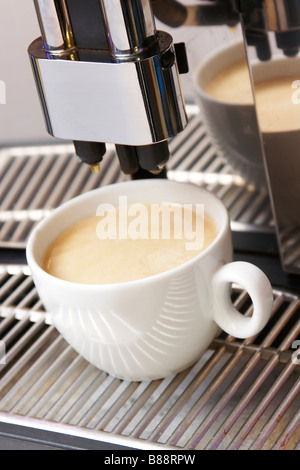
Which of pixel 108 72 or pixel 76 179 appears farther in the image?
pixel 76 179

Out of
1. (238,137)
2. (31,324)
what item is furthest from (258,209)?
(31,324)

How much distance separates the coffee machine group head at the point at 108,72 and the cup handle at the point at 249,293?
0.08 m

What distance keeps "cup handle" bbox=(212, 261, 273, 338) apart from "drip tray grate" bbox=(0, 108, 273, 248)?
0.13 metres

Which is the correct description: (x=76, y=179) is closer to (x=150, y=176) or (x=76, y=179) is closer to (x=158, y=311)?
(x=150, y=176)

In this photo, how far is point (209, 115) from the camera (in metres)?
0.52

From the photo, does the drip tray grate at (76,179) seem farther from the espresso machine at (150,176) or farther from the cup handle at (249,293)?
the cup handle at (249,293)

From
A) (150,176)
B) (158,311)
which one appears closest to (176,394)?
(158,311)

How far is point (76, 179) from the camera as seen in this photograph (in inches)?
24.1

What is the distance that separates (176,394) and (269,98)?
171 mm

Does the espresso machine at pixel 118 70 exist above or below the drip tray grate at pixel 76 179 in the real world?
above

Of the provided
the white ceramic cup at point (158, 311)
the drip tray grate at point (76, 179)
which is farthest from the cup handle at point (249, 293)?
the drip tray grate at point (76, 179)

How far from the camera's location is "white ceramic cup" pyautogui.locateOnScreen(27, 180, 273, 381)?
1.34 feet

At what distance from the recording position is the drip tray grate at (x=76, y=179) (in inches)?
21.9
